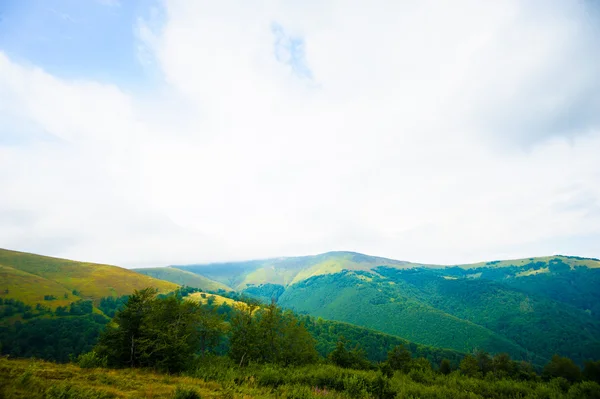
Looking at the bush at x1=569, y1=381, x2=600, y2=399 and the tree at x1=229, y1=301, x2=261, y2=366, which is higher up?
the bush at x1=569, y1=381, x2=600, y2=399

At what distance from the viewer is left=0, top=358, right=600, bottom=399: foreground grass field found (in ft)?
51.2

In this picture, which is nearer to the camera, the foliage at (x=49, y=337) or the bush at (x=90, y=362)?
the bush at (x=90, y=362)

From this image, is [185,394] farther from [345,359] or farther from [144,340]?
[345,359]

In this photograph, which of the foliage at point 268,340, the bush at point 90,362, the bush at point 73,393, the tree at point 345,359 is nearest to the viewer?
the bush at point 73,393

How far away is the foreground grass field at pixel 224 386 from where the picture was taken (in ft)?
51.2

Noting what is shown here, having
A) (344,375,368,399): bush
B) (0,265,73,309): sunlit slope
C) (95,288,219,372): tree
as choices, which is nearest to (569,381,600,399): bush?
(344,375,368,399): bush

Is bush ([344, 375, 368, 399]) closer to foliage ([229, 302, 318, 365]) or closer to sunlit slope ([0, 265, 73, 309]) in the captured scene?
foliage ([229, 302, 318, 365])

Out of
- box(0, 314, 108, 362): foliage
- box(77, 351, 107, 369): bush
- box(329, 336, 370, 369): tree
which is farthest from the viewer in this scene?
box(0, 314, 108, 362): foliage

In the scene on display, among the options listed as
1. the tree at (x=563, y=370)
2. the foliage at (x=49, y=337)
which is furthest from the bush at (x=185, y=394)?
the foliage at (x=49, y=337)

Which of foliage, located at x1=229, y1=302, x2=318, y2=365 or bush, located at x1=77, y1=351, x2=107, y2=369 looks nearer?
→ bush, located at x1=77, y1=351, x2=107, y2=369

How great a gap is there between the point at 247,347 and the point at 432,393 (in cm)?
3283

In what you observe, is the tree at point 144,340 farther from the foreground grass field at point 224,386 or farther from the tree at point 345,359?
the tree at point 345,359

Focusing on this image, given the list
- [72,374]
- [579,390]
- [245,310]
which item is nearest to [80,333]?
[245,310]

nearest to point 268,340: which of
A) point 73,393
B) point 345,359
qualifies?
point 345,359
